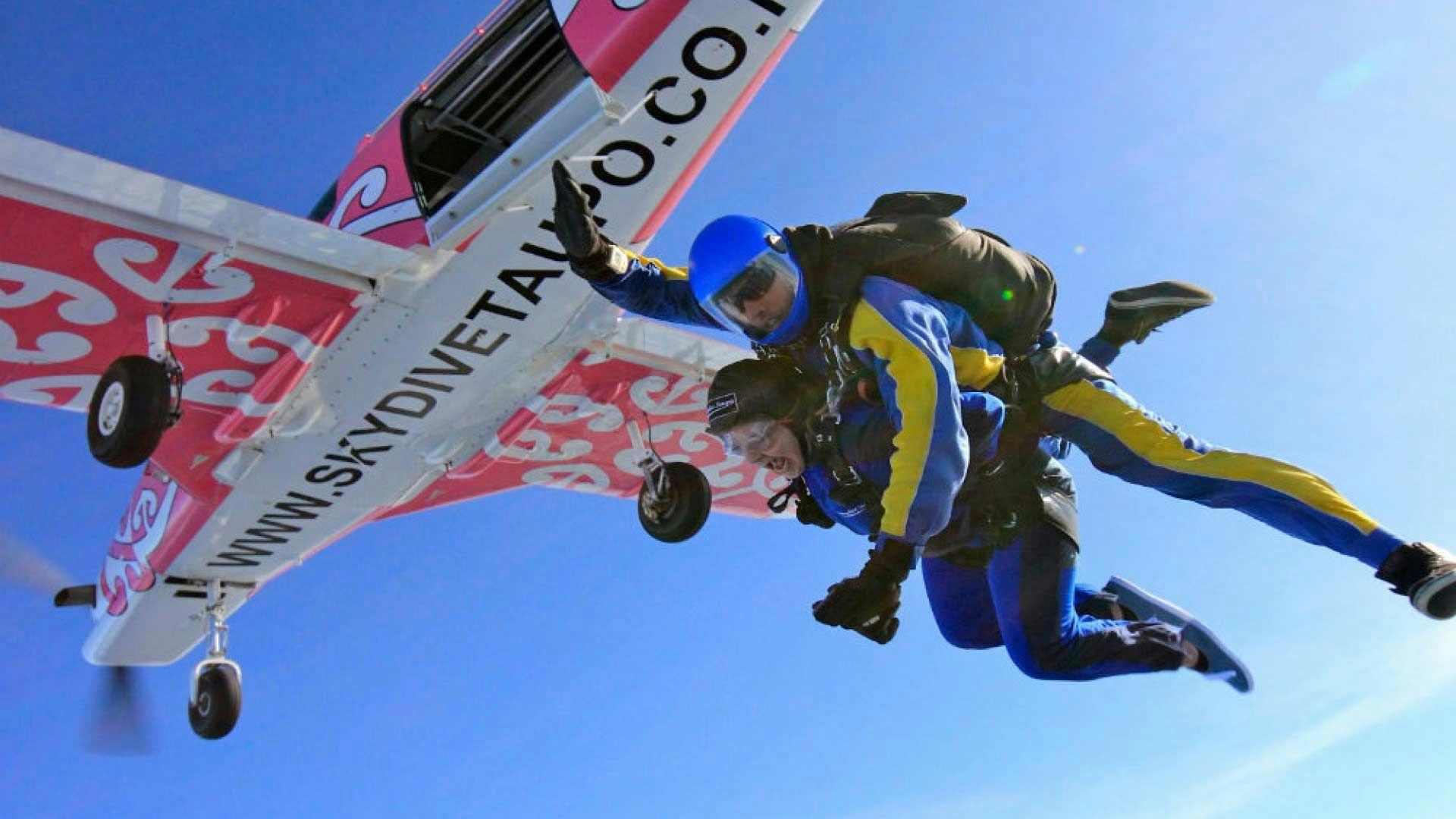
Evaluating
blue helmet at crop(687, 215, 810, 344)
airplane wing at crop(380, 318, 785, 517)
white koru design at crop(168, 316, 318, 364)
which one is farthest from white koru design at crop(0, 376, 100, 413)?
blue helmet at crop(687, 215, 810, 344)

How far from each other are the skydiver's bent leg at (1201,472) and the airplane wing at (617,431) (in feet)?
13.8

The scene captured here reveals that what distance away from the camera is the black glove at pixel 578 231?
544cm

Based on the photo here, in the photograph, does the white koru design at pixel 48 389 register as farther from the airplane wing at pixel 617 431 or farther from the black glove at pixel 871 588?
the black glove at pixel 871 588

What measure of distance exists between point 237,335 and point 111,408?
1013mm

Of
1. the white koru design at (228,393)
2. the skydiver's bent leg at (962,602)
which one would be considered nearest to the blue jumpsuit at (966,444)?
the skydiver's bent leg at (962,602)

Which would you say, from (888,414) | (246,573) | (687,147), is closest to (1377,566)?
(888,414)

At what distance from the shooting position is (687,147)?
7520mm

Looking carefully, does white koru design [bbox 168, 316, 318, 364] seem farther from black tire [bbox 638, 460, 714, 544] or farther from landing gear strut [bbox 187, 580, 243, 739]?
landing gear strut [bbox 187, 580, 243, 739]

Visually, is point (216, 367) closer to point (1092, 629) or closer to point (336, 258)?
point (336, 258)

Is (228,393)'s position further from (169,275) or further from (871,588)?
(871,588)

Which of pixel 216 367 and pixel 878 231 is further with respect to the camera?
pixel 216 367

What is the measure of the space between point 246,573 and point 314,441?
2.29 m

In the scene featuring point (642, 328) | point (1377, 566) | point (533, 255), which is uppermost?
point (642, 328)

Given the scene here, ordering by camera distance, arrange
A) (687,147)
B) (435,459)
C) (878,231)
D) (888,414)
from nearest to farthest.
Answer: (888,414) → (878,231) → (687,147) → (435,459)
